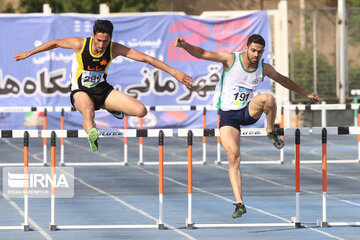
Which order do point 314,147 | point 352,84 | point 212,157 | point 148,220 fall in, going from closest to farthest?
point 148,220 < point 212,157 < point 314,147 < point 352,84

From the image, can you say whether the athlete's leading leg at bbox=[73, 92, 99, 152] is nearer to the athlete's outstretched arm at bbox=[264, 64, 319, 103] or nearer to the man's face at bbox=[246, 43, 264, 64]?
the man's face at bbox=[246, 43, 264, 64]

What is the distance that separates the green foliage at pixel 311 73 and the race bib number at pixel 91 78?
16.8 m

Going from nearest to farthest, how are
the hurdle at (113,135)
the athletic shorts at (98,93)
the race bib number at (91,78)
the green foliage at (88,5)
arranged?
1. the hurdle at (113,135)
2. the race bib number at (91,78)
3. the athletic shorts at (98,93)
4. the green foliage at (88,5)

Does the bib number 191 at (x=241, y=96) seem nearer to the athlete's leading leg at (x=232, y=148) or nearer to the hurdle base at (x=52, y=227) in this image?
the athlete's leading leg at (x=232, y=148)

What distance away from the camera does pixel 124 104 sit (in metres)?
11.6

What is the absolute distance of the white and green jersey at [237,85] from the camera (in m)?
11.3

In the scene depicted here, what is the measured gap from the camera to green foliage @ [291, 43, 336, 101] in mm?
27844

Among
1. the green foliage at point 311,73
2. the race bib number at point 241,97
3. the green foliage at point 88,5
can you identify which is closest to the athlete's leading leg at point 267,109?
the race bib number at point 241,97

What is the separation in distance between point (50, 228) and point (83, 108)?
137 centimetres

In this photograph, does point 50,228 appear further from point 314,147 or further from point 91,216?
point 314,147

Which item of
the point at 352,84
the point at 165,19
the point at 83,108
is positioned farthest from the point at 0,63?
the point at 83,108

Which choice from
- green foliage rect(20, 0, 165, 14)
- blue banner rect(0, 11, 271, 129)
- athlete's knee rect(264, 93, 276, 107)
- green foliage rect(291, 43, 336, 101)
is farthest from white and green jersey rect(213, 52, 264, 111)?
green foliage rect(20, 0, 165, 14)

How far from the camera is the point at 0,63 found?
2634cm

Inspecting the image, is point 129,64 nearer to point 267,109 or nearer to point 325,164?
point 325,164
